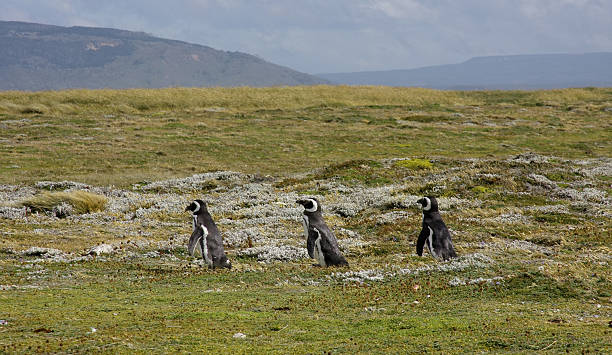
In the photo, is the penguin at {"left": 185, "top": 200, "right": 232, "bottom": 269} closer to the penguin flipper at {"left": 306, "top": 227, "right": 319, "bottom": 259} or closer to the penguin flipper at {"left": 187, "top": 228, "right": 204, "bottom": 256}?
the penguin flipper at {"left": 187, "top": 228, "right": 204, "bottom": 256}

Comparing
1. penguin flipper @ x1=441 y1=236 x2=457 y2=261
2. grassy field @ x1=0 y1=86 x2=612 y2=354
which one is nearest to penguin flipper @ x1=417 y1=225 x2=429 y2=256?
grassy field @ x1=0 y1=86 x2=612 y2=354

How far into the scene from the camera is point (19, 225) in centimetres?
2297

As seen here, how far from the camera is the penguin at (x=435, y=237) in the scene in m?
16.9

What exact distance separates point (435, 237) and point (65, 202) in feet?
55.0

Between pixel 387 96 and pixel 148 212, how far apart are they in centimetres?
6939

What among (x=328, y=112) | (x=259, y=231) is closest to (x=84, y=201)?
(x=259, y=231)

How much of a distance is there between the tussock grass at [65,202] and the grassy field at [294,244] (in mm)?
118

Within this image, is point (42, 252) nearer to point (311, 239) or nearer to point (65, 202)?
point (311, 239)

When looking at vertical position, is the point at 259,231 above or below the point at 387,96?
below

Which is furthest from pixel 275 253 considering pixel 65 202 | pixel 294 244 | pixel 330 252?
pixel 65 202

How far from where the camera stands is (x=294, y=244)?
774 inches

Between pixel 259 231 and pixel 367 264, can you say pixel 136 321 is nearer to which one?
pixel 367 264

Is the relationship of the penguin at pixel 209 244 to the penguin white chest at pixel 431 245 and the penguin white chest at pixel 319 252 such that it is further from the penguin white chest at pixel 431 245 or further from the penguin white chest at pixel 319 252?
the penguin white chest at pixel 431 245

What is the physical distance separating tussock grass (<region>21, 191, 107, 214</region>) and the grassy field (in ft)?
0.39
